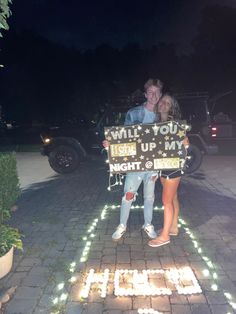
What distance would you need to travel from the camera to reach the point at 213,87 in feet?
103

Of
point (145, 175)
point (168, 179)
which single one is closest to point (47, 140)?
point (145, 175)

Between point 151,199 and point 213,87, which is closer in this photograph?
point 151,199

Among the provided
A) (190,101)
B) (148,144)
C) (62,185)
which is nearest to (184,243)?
(148,144)

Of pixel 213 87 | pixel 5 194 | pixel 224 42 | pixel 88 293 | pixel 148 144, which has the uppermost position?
pixel 224 42

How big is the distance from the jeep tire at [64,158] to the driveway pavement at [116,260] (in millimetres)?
2924

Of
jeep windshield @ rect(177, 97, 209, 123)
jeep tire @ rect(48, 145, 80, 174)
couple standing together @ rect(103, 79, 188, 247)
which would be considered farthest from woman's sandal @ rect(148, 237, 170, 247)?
jeep windshield @ rect(177, 97, 209, 123)

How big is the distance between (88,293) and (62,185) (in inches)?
227

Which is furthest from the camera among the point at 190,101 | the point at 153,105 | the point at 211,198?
the point at 190,101

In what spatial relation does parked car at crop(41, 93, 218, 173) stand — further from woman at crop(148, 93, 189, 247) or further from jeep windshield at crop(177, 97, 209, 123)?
woman at crop(148, 93, 189, 247)

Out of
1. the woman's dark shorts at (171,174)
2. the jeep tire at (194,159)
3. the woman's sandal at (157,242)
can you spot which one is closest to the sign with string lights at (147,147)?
the woman's dark shorts at (171,174)

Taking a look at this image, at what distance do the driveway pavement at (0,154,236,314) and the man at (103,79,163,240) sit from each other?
0.26m

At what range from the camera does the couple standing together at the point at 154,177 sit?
4762 mm

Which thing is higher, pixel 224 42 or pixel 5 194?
pixel 224 42

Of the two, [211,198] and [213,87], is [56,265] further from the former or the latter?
[213,87]
